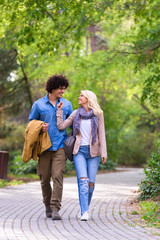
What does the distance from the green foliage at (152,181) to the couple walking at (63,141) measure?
6.93 feet

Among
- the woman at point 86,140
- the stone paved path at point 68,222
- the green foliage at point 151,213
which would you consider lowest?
A: the stone paved path at point 68,222

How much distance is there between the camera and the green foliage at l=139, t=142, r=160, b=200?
8.83 m

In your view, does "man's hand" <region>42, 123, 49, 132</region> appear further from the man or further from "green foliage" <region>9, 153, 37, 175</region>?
"green foliage" <region>9, 153, 37, 175</region>

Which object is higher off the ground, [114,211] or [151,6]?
[151,6]

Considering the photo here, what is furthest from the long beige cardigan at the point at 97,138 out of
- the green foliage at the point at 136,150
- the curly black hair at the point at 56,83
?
the green foliage at the point at 136,150

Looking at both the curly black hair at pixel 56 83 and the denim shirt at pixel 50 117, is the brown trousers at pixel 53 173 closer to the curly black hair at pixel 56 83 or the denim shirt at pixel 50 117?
the denim shirt at pixel 50 117

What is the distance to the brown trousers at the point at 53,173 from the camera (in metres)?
6.90

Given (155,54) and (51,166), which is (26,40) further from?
(51,166)

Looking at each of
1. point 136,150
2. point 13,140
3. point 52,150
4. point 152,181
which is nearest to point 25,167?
point 13,140

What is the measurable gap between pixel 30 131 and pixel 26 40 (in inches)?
215

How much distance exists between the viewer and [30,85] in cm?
2089

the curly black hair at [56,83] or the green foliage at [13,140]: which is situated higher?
the curly black hair at [56,83]

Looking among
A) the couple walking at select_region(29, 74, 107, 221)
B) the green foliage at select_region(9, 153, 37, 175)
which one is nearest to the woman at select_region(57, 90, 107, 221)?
the couple walking at select_region(29, 74, 107, 221)

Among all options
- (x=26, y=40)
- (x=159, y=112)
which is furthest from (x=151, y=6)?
(x=159, y=112)
